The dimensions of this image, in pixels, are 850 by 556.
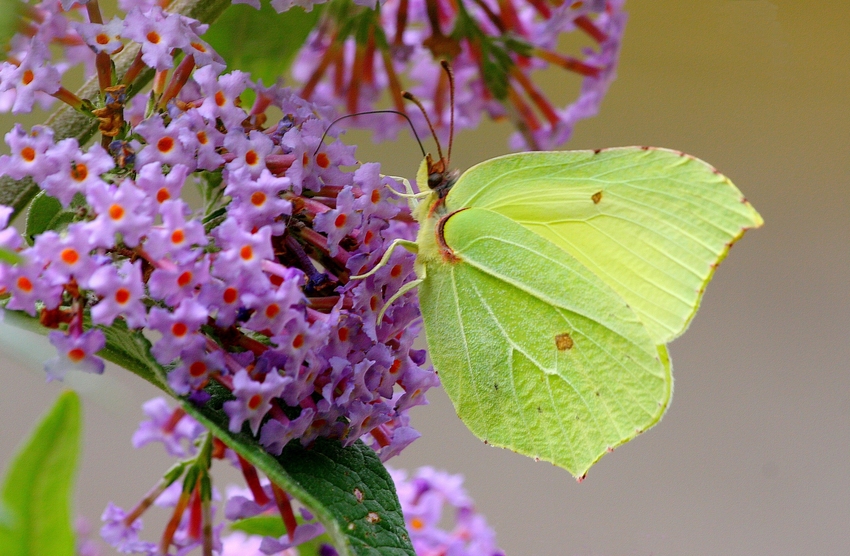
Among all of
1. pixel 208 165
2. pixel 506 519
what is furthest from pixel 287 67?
pixel 506 519

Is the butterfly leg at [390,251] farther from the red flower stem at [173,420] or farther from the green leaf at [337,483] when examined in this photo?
the red flower stem at [173,420]

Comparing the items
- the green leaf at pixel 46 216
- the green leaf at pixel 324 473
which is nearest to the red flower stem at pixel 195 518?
the green leaf at pixel 324 473

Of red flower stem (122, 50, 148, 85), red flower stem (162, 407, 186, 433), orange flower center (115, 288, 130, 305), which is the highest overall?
red flower stem (122, 50, 148, 85)

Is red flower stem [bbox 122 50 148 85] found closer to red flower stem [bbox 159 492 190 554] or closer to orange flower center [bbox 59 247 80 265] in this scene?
orange flower center [bbox 59 247 80 265]

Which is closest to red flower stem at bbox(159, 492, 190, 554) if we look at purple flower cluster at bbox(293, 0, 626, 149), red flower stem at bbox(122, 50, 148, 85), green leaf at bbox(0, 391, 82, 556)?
green leaf at bbox(0, 391, 82, 556)

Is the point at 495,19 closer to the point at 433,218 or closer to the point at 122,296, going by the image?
the point at 433,218

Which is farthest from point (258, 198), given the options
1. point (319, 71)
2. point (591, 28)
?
point (591, 28)
